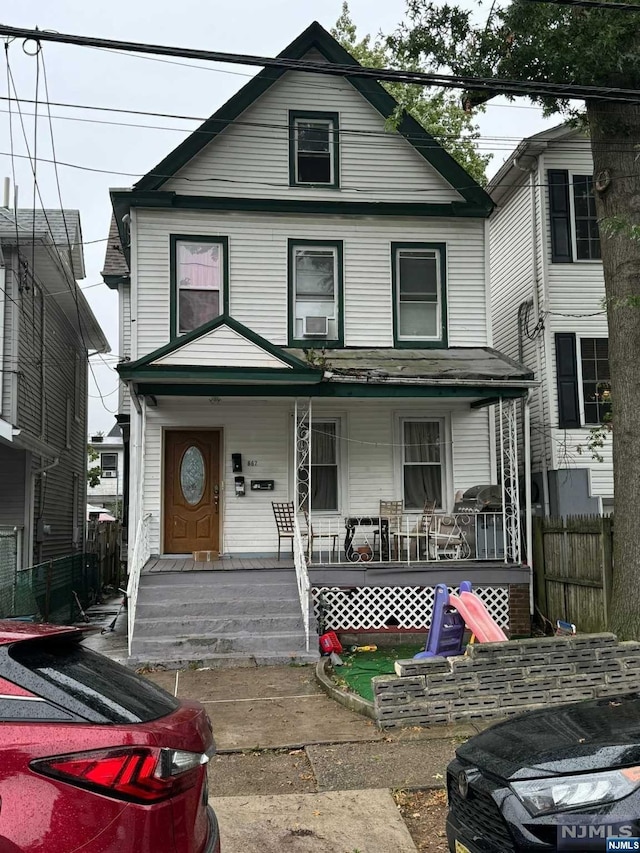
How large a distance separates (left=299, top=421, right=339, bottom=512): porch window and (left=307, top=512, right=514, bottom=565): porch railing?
0.27 meters

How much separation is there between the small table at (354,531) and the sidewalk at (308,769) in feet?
12.5

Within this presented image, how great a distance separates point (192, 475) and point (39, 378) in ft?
18.5

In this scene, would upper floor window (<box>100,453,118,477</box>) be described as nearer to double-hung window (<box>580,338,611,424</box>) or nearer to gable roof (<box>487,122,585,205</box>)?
gable roof (<box>487,122,585,205</box>)

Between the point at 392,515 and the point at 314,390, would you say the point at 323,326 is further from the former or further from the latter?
the point at 392,515

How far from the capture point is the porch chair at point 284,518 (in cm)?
1319

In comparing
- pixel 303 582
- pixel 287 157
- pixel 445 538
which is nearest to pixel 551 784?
pixel 303 582

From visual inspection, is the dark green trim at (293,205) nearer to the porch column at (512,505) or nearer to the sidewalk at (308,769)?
the porch column at (512,505)

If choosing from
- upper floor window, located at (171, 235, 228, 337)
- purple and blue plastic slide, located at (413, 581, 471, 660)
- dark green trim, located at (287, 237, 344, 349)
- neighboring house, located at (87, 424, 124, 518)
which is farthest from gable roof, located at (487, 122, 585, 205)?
neighboring house, located at (87, 424, 124, 518)

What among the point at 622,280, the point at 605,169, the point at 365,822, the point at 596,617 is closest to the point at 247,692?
the point at 365,822

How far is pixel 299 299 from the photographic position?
1434 cm

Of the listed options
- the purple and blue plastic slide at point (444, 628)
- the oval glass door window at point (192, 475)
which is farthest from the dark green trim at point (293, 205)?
the purple and blue plastic slide at point (444, 628)

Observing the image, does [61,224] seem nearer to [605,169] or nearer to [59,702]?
[605,169]

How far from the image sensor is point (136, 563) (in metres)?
11.2

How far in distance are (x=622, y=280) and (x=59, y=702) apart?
7794 mm
